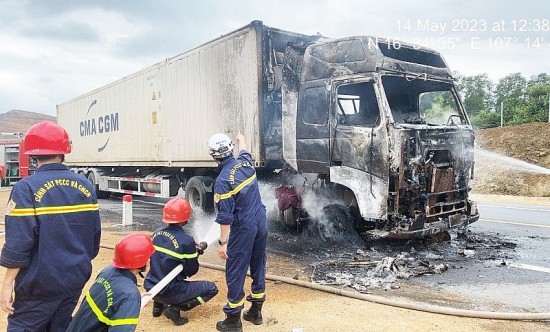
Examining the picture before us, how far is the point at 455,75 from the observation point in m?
7.88

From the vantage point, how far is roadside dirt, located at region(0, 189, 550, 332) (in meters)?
3.99

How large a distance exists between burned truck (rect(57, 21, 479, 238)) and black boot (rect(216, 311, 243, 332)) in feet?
9.66

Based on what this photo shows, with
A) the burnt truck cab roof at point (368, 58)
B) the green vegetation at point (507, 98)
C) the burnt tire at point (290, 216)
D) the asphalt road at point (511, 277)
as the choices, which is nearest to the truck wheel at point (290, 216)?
the burnt tire at point (290, 216)

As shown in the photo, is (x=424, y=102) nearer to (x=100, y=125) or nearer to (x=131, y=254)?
(x=131, y=254)

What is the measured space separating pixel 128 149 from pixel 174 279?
9100 millimetres

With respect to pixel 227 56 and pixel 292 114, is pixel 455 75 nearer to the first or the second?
pixel 292 114

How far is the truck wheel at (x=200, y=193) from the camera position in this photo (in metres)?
9.68

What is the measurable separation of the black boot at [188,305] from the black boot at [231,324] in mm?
378

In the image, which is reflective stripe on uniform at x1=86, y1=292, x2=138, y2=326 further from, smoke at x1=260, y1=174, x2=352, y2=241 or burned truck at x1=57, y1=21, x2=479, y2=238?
smoke at x1=260, y1=174, x2=352, y2=241

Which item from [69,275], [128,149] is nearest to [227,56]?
[128,149]

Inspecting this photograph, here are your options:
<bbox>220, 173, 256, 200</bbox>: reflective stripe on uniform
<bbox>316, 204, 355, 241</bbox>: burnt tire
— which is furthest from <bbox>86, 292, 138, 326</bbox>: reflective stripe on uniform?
<bbox>316, 204, 355, 241</bbox>: burnt tire

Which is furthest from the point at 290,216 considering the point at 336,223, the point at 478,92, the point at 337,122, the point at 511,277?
the point at 478,92

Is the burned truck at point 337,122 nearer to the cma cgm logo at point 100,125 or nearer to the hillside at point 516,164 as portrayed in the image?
the cma cgm logo at point 100,125

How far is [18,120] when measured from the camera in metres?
59.8
